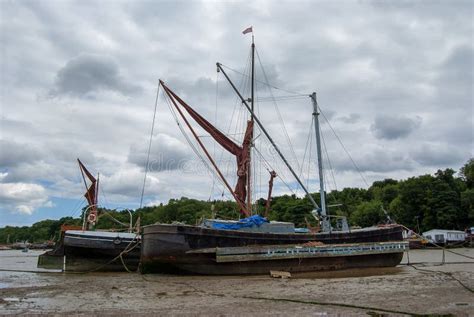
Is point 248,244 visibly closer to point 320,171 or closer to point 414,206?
point 320,171

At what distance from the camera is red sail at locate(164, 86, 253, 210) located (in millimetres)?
29250

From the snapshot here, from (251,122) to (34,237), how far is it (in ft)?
562

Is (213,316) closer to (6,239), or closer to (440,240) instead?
(440,240)

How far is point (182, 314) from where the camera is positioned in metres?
11.4

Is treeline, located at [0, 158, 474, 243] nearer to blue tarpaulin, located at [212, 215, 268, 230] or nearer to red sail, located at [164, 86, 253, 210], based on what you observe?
red sail, located at [164, 86, 253, 210]

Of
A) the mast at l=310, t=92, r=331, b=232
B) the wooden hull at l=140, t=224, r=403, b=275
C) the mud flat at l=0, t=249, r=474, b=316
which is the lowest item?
the mud flat at l=0, t=249, r=474, b=316

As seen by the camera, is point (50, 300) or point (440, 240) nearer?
point (50, 300)

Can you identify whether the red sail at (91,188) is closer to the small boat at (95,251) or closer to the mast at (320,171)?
the small boat at (95,251)

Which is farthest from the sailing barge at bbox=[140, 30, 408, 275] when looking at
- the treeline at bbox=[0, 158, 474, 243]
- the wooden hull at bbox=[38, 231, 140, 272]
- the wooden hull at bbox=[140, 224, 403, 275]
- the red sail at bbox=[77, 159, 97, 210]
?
the treeline at bbox=[0, 158, 474, 243]

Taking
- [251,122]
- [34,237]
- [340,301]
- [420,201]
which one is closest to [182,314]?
[340,301]

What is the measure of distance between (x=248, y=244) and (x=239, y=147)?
795 cm

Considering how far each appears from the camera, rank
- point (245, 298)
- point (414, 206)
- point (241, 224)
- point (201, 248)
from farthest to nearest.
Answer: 1. point (414, 206)
2. point (241, 224)
3. point (201, 248)
4. point (245, 298)

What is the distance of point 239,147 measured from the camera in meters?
30.1

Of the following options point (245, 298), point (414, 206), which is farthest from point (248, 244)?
point (414, 206)
